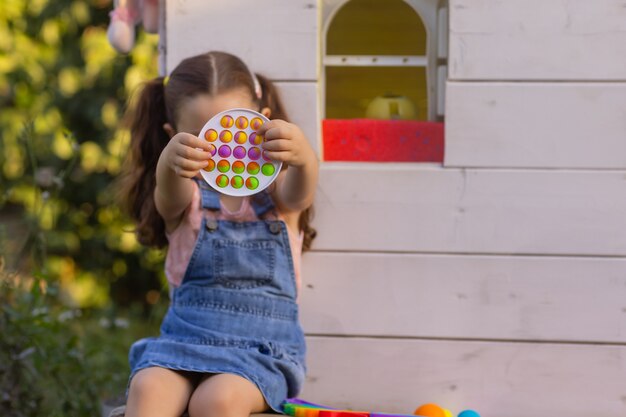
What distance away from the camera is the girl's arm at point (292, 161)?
147 centimetres

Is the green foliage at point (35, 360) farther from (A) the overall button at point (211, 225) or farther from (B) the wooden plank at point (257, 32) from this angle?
(B) the wooden plank at point (257, 32)

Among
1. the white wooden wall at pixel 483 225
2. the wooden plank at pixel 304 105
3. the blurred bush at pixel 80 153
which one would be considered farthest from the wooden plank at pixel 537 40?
the blurred bush at pixel 80 153

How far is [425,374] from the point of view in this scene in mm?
1787

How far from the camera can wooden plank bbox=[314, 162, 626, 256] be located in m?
1.73

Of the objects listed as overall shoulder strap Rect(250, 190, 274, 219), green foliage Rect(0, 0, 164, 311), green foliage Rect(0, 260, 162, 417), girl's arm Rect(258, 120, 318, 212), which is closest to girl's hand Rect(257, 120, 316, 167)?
girl's arm Rect(258, 120, 318, 212)

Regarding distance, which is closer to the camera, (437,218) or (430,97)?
(437,218)

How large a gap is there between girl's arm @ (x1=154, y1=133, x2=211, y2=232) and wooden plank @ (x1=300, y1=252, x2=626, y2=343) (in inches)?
11.9

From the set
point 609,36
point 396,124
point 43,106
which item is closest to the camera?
point 609,36

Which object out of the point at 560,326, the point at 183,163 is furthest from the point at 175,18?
the point at 560,326

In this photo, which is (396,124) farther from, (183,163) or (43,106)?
(43,106)

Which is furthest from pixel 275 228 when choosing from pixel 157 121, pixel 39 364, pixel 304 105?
pixel 39 364

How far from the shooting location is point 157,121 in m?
1.85

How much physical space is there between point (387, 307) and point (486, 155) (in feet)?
1.24

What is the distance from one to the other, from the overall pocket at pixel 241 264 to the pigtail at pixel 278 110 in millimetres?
130
